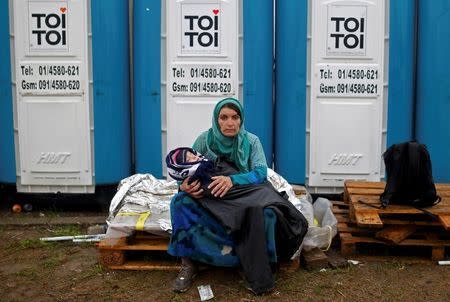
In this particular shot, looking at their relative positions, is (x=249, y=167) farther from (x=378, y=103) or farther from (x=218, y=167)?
(x=378, y=103)

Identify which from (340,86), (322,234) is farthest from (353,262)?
(340,86)

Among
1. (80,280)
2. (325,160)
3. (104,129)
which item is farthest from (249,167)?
(104,129)

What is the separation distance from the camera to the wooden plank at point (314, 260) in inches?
139

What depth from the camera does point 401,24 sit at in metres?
4.72

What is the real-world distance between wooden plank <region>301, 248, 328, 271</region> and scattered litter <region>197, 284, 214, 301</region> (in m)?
0.67

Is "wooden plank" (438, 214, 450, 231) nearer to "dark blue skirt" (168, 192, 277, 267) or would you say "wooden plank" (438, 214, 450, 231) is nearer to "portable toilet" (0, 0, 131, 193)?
"dark blue skirt" (168, 192, 277, 267)

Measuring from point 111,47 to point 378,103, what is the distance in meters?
2.32

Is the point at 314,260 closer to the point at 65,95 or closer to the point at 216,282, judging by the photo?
the point at 216,282

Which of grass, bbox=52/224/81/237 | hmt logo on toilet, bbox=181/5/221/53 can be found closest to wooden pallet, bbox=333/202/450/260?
hmt logo on toilet, bbox=181/5/221/53

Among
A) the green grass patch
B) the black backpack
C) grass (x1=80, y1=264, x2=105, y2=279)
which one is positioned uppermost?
the black backpack

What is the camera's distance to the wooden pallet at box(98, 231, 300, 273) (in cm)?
356

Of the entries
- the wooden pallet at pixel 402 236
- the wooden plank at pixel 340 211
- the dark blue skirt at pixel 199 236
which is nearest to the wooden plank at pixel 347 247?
the wooden pallet at pixel 402 236

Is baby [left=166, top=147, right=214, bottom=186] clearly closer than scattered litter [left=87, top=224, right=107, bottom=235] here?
Yes

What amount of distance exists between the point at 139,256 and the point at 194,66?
68.9 inches
